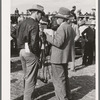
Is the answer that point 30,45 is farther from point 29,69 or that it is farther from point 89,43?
point 89,43

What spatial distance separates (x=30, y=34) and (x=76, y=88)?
2089 millimetres

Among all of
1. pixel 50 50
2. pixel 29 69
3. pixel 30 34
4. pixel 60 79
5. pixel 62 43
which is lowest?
pixel 60 79

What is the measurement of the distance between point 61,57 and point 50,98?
1.00 metres

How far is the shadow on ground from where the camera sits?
6215 millimetres

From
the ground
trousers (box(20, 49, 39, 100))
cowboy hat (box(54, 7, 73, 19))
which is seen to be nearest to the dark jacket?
trousers (box(20, 49, 39, 100))

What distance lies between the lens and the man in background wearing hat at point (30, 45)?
17.3ft

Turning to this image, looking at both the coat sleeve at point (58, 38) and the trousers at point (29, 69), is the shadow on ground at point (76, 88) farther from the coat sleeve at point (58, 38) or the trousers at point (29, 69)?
the coat sleeve at point (58, 38)

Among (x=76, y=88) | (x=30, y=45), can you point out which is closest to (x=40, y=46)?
(x=30, y=45)

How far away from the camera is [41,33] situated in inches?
235

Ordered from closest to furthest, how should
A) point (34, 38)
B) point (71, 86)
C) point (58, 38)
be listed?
1. point (34, 38)
2. point (58, 38)
3. point (71, 86)

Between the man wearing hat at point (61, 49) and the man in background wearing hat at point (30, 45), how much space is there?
0.30 m

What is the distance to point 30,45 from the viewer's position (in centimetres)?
530

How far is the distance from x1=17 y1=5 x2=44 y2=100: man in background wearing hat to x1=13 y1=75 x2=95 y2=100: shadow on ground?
625mm
